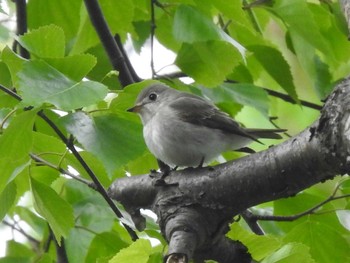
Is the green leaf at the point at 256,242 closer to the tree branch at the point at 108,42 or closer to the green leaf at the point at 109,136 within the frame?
the green leaf at the point at 109,136

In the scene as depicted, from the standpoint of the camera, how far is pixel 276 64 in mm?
3051

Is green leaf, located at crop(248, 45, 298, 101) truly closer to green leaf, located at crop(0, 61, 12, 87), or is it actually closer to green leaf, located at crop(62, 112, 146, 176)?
green leaf, located at crop(62, 112, 146, 176)

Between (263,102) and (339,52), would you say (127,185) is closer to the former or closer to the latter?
(263,102)

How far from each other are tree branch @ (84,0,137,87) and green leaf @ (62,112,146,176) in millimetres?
717

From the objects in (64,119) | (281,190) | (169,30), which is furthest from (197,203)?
(169,30)

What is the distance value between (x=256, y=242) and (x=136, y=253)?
42 centimetres

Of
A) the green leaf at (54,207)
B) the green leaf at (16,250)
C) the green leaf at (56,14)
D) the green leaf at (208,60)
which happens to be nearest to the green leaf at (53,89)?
the green leaf at (54,207)

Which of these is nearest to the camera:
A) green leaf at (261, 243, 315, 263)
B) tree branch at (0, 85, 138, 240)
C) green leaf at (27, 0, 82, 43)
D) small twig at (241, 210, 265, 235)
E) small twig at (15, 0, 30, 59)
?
green leaf at (261, 243, 315, 263)

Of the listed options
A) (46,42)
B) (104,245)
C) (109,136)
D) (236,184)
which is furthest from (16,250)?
(236,184)

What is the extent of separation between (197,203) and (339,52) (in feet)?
4.10

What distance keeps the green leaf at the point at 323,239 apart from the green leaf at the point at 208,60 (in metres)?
0.61

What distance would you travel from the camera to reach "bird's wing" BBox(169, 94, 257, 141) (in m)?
3.11

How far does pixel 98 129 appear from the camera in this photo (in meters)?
2.29

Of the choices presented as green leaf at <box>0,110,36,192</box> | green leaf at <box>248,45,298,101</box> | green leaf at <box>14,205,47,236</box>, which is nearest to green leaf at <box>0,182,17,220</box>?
green leaf at <box>0,110,36,192</box>
